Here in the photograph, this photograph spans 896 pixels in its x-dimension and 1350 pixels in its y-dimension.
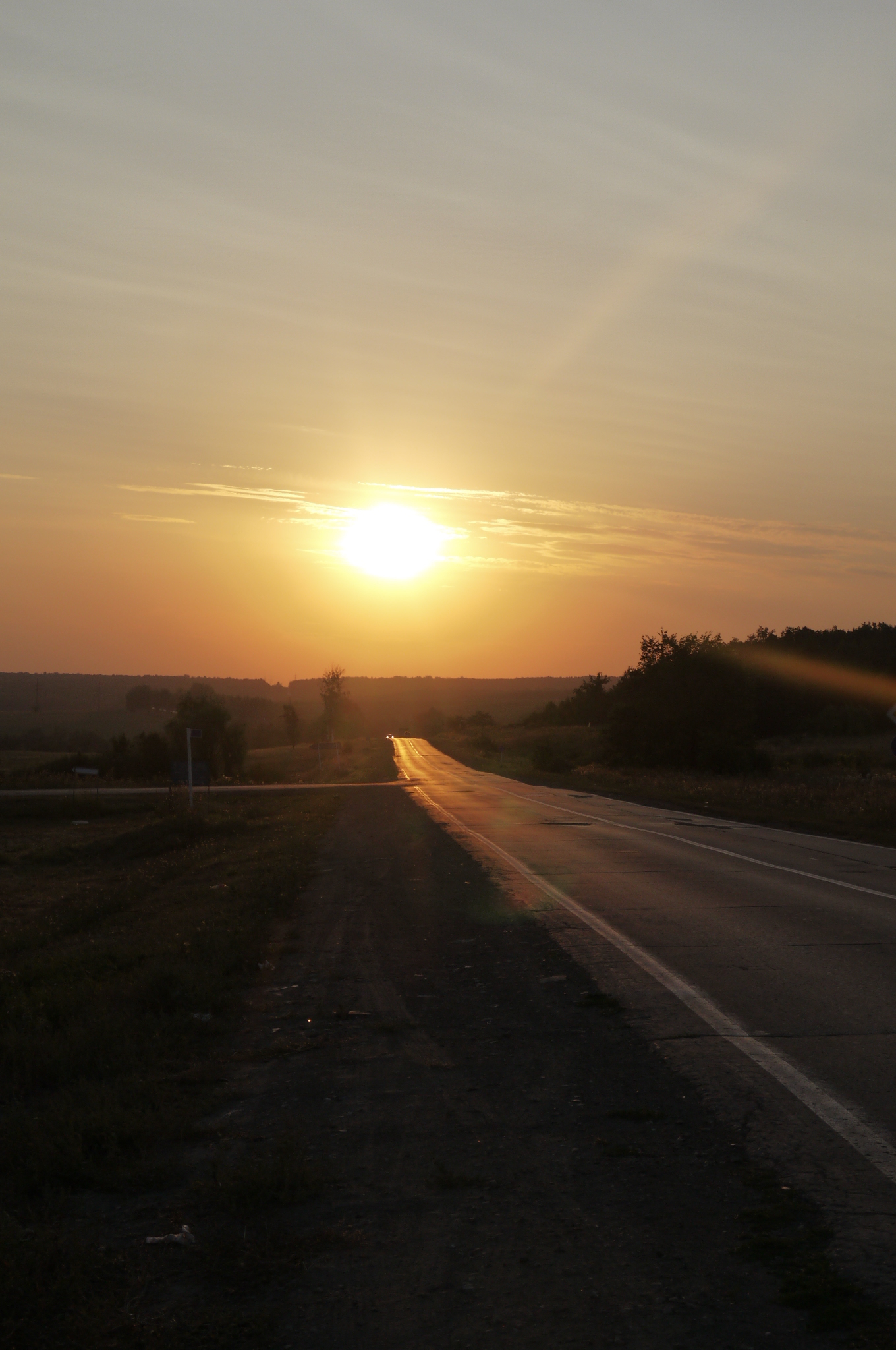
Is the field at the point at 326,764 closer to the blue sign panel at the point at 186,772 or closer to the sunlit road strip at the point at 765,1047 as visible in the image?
the blue sign panel at the point at 186,772

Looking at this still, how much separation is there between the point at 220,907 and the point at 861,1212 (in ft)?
36.9

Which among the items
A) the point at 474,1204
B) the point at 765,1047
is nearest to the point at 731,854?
the point at 765,1047

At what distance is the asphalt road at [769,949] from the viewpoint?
17.8ft

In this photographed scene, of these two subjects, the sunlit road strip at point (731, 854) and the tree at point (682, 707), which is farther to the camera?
the tree at point (682, 707)

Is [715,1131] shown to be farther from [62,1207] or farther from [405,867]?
[405,867]

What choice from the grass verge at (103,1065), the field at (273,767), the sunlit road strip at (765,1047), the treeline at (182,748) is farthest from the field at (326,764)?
the sunlit road strip at (765,1047)

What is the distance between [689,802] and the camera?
35125 mm

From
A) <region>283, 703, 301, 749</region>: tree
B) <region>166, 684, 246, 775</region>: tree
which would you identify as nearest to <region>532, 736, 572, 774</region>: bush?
<region>166, 684, 246, 775</region>: tree

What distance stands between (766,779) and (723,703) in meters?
16.3

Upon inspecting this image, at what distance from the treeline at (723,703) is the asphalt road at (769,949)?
44.7 m

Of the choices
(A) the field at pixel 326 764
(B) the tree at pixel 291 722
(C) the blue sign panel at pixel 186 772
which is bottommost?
(A) the field at pixel 326 764

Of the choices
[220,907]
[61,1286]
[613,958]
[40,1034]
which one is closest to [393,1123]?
[61,1286]

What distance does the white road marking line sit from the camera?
488 cm

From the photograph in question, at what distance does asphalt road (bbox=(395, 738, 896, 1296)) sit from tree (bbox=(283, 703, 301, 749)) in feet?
364
